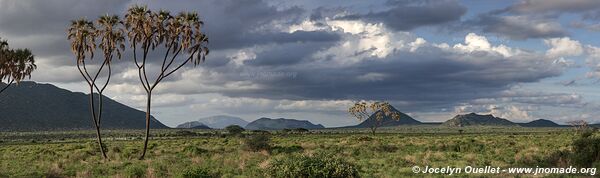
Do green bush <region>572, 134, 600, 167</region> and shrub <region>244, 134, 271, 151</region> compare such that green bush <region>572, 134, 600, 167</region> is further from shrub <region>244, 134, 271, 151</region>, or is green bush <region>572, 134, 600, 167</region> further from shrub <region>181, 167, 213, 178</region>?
shrub <region>244, 134, 271, 151</region>

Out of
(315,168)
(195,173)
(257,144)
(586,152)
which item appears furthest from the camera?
(257,144)

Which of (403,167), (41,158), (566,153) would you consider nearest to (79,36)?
(41,158)

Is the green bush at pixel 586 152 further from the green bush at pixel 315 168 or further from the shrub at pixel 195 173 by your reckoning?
the shrub at pixel 195 173

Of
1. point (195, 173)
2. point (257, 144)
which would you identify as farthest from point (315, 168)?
point (257, 144)

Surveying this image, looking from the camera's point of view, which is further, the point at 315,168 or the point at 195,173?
the point at 195,173

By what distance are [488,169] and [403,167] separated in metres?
4.80

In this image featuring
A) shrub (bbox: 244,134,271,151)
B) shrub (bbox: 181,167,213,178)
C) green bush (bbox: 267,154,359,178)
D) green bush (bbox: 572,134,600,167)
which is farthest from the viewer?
shrub (bbox: 244,134,271,151)

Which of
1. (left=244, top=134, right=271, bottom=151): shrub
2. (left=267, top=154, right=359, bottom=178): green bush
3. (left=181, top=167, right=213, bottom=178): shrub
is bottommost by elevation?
(left=181, top=167, right=213, bottom=178): shrub

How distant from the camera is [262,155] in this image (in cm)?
4384

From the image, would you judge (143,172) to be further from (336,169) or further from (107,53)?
(107,53)

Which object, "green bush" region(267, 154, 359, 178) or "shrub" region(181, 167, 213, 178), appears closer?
"green bush" region(267, 154, 359, 178)

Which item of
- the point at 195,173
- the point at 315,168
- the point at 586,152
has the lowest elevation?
the point at 195,173

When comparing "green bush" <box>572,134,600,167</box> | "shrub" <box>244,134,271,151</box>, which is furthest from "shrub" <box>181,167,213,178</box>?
"shrub" <box>244,134,271,151</box>

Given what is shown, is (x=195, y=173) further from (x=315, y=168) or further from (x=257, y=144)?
(x=257, y=144)
